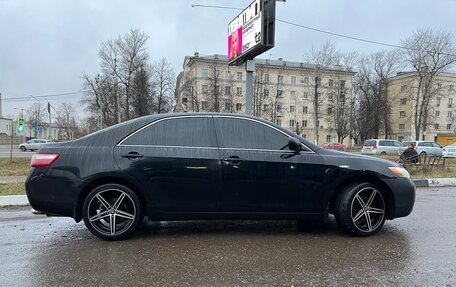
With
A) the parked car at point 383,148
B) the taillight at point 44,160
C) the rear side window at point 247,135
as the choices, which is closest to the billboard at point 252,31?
the rear side window at point 247,135

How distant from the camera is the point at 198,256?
3.79m

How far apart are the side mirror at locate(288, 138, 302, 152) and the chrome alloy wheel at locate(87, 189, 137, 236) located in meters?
2.17

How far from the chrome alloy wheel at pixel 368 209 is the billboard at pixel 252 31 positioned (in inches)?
302

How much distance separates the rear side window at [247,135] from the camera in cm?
441

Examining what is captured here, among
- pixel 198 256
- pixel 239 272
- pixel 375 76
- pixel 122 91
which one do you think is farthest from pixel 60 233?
pixel 375 76

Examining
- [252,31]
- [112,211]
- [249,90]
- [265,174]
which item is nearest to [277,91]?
[252,31]

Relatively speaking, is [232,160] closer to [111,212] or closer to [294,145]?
[294,145]

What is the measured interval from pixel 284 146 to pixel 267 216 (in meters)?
0.95

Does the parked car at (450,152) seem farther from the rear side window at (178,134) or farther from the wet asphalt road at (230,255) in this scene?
the rear side window at (178,134)

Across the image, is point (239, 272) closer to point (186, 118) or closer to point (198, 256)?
point (198, 256)

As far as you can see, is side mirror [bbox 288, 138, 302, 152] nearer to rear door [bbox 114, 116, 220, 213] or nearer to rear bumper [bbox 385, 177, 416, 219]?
rear door [bbox 114, 116, 220, 213]

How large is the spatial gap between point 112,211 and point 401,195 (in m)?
3.85

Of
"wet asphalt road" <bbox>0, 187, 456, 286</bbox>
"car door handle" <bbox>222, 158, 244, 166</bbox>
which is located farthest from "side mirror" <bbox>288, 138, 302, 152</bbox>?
"wet asphalt road" <bbox>0, 187, 456, 286</bbox>

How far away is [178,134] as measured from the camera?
14.5 ft
